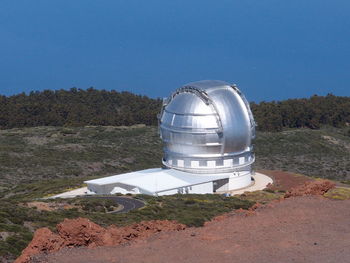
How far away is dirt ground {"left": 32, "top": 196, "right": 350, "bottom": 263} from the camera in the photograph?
60.5 feet

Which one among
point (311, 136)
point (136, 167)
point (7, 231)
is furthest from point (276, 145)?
point (7, 231)

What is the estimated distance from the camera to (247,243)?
19.8m

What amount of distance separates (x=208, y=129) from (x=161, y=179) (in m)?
4.80

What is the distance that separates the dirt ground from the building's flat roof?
22241 millimetres

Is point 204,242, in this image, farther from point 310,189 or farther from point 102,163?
point 102,163

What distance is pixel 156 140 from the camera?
88.1 meters

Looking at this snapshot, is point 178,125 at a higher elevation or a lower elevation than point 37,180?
higher

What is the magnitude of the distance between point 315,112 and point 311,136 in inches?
703

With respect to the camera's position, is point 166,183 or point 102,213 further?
point 166,183

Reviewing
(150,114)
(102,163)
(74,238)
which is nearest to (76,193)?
(102,163)

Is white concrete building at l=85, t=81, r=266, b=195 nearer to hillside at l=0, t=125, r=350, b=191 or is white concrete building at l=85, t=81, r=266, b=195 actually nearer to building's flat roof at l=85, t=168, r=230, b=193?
building's flat roof at l=85, t=168, r=230, b=193

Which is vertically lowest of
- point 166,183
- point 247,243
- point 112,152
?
point 166,183

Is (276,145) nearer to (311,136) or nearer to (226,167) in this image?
(311,136)

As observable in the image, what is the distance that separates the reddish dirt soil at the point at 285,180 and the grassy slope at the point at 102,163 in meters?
8.16
